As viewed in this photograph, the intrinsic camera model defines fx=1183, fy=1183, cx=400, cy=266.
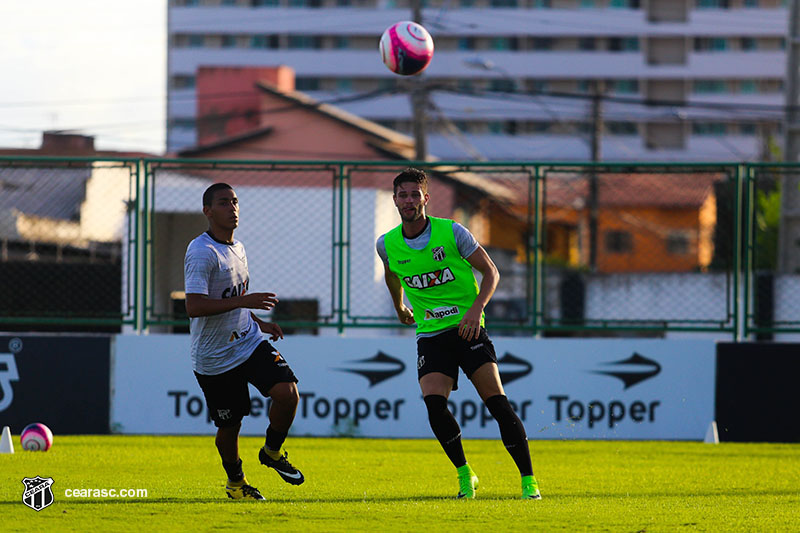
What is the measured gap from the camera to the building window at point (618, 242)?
55.3 meters

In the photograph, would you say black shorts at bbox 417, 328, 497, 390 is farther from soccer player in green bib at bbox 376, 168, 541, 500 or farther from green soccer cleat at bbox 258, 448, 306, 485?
green soccer cleat at bbox 258, 448, 306, 485

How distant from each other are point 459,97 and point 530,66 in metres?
5.80

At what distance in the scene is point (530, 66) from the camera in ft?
288

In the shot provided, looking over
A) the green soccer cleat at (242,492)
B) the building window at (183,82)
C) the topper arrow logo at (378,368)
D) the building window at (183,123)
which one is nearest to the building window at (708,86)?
the building window at (183,123)

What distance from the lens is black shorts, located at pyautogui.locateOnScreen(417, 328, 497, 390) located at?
24.0ft

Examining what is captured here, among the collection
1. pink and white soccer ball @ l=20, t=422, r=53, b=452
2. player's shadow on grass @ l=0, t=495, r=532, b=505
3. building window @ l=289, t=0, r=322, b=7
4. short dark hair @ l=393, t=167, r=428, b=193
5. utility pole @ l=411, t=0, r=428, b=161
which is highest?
building window @ l=289, t=0, r=322, b=7

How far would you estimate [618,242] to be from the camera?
54.7 meters

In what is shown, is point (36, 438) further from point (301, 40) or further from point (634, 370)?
point (301, 40)

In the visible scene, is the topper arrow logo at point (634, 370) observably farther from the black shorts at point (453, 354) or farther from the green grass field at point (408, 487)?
the black shorts at point (453, 354)

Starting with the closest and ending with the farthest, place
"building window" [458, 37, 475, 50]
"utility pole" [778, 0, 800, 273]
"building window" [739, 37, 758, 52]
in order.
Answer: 1. "utility pole" [778, 0, 800, 273]
2. "building window" [458, 37, 475, 50]
3. "building window" [739, 37, 758, 52]

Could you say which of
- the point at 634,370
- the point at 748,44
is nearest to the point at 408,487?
the point at 634,370

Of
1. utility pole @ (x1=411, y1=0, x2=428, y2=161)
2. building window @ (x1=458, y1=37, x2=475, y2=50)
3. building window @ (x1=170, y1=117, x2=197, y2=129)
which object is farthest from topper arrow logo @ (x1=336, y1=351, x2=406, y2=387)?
building window @ (x1=458, y1=37, x2=475, y2=50)

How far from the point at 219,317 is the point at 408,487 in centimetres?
197

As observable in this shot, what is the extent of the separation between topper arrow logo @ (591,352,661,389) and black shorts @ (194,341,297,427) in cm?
570
